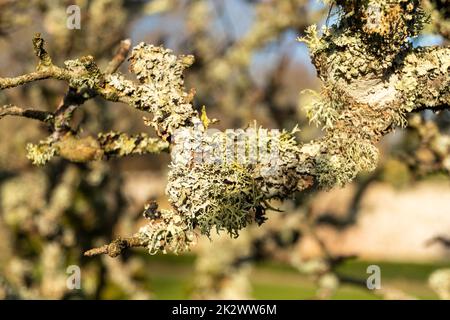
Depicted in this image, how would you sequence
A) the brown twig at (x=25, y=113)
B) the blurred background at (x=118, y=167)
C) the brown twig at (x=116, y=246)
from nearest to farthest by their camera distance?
the brown twig at (x=116, y=246), the brown twig at (x=25, y=113), the blurred background at (x=118, y=167)

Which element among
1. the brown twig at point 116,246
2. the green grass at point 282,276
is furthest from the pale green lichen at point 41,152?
the green grass at point 282,276

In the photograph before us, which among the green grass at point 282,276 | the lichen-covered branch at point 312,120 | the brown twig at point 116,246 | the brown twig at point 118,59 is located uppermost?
the green grass at point 282,276

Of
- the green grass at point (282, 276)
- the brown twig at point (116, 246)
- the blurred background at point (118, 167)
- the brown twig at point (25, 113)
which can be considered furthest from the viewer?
the green grass at point (282, 276)

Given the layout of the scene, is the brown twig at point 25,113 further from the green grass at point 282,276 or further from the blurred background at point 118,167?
the green grass at point 282,276

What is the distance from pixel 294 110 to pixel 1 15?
157 inches

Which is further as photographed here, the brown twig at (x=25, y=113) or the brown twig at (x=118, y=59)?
the brown twig at (x=118, y=59)

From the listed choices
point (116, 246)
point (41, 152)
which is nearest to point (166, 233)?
point (116, 246)

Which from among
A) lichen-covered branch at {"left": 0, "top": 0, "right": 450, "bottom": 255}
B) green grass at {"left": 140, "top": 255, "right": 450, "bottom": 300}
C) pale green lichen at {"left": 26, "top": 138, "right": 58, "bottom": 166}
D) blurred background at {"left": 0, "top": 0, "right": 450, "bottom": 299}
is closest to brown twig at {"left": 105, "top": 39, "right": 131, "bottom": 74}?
lichen-covered branch at {"left": 0, "top": 0, "right": 450, "bottom": 255}

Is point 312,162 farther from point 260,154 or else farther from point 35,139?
point 35,139

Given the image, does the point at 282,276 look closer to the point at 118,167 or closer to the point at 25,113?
the point at 118,167

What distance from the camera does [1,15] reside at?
529 cm

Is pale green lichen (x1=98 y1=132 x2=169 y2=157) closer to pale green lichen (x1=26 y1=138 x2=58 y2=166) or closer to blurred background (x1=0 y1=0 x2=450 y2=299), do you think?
pale green lichen (x1=26 y1=138 x2=58 y2=166)

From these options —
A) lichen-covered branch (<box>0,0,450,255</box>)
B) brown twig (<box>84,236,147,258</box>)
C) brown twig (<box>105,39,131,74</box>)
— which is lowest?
brown twig (<box>84,236,147,258</box>)
